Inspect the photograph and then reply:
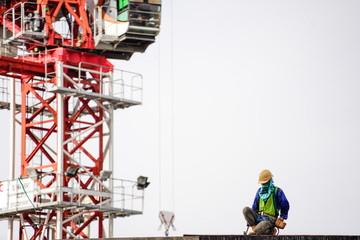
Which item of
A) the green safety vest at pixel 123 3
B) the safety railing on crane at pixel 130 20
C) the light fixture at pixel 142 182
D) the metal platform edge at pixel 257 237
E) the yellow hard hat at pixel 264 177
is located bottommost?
the metal platform edge at pixel 257 237

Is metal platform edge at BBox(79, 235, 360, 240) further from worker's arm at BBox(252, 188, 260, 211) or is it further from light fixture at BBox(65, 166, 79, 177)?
light fixture at BBox(65, 166, 79, 177)

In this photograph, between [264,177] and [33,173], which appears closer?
[264,177]

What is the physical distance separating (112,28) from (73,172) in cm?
718

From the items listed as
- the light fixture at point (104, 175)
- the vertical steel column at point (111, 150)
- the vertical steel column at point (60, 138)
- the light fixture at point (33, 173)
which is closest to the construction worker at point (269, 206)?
the vertical steel column at point (60, 138)

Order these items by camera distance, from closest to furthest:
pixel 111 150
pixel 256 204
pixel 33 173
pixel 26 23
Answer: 1. pixel 256 204
2. pixel 33 173
3. pixel 26 23
4. pixel 111 150

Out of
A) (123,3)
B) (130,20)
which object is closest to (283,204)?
(130,20)

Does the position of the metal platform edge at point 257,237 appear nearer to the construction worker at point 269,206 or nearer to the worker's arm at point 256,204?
the construction worker at point 269,206

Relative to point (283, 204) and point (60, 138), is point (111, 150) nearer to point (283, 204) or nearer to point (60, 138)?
point (60, 138)

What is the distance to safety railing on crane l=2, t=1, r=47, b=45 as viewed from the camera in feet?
162

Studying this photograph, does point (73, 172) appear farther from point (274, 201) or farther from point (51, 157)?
point (274, 201)

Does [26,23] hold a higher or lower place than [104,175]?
higher

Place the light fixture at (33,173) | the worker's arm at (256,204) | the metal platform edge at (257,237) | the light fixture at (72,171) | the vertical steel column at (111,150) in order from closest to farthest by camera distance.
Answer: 1. the metal platform edge at (257,237)
2. the worker's arm at (256,204)
3. the light fixture at (72,171)
4. the light fixture at (33,173)
5. the vertical steel column at (111,150)

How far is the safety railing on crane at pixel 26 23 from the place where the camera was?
1943 inches

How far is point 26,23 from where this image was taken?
50.3 metres
